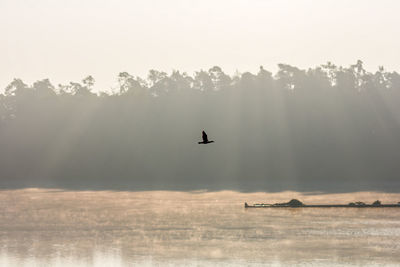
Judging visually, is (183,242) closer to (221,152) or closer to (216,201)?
(216,201)

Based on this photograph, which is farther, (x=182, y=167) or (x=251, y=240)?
(x=182, y=167)

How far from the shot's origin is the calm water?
47.2 m

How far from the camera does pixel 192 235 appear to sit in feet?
193

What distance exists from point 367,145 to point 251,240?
141560 millimetres

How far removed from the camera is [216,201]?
96500mm

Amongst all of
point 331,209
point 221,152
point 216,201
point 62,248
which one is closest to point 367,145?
point 221,152

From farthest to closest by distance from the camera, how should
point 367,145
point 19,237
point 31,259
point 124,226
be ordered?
point 367,145 → point 124,226 → point 19,237 → point 31,259

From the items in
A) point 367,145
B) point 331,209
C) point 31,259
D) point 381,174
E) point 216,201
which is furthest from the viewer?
point 367,145

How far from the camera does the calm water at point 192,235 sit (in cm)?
4725

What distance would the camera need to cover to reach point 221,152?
199250 millimetres

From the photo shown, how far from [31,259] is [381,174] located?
5467 inches

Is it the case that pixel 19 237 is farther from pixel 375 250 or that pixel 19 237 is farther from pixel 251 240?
pixel 375 250

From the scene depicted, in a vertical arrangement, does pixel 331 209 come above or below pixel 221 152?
below

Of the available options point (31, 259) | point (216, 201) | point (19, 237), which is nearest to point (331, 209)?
point (216, 201)
